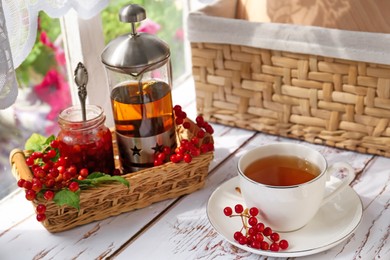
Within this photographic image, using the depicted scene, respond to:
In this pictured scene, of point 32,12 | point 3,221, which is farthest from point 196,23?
point 3,221

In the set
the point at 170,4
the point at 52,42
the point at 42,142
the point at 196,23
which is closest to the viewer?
the point at 42,142

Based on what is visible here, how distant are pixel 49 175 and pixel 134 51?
0.66 ft

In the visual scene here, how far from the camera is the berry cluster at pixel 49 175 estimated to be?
794mm

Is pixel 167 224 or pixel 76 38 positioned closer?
pixel 167 224

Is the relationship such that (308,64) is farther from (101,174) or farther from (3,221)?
(3,221)

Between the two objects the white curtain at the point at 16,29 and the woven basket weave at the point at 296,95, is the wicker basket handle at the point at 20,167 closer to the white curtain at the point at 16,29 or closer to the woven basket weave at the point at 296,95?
the white curtain at the point at 16,29

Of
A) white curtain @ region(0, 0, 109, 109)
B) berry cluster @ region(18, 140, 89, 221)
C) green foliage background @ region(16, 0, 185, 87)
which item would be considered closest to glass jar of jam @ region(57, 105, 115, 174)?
berry cluster @ region(18, 140, 89, 221)

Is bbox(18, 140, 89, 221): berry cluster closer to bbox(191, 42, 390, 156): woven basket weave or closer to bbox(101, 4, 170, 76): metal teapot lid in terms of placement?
bbox(101, 4, 170, 76): metal teapot lid

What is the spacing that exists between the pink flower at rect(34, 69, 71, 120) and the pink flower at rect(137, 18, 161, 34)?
0.67 ft

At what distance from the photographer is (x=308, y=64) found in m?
0.97

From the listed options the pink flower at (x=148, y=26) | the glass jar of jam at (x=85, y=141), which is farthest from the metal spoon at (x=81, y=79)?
the pink flower at (x=148, y=26)

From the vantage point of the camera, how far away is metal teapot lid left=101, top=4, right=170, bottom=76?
834 mm

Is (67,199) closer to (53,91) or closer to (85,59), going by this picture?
(85,59)

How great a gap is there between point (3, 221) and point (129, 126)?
0.75 feet
